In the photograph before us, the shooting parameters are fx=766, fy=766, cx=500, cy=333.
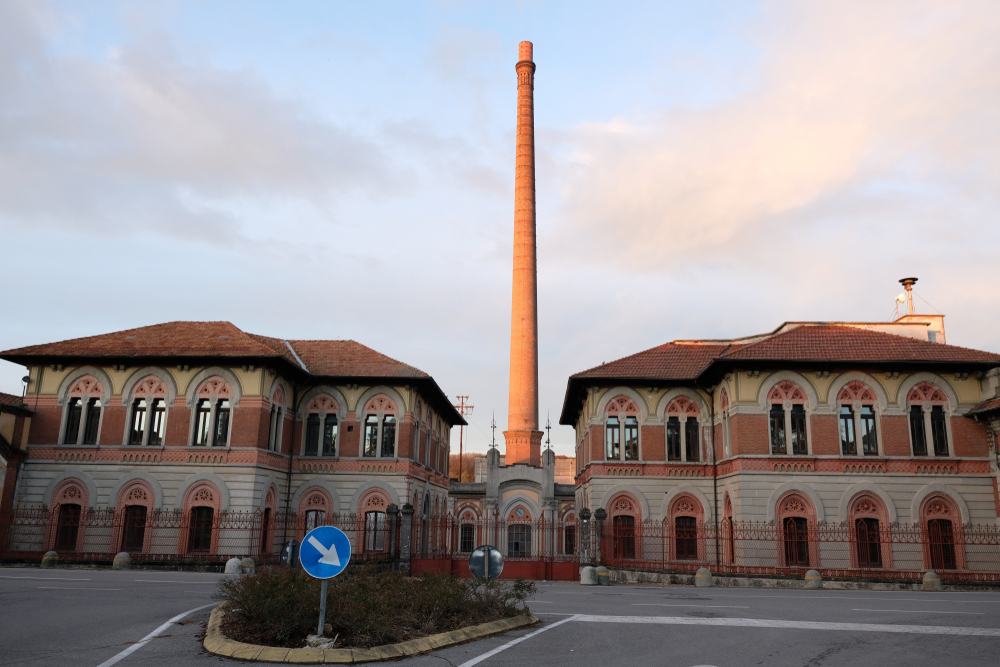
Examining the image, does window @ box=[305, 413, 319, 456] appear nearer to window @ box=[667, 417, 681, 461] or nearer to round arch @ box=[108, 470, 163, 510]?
round arch @ box=[108, 470, 163, 510]

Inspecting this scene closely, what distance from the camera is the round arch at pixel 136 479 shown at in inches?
1086

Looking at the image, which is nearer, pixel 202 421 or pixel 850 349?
pixel 850 349

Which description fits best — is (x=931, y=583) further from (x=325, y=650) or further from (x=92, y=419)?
(x=92, y=419)

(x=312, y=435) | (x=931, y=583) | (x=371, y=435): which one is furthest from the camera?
(x=312, y=435)

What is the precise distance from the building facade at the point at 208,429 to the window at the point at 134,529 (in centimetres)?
14

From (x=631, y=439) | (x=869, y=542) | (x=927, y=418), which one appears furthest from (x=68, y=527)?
(x=927, y=418)

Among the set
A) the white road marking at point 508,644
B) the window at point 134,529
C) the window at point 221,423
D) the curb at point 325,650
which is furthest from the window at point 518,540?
the curb at point 325,650

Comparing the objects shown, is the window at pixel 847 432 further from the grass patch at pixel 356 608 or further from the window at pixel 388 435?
the grass patch at pixel 356 608

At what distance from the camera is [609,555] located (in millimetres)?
28781

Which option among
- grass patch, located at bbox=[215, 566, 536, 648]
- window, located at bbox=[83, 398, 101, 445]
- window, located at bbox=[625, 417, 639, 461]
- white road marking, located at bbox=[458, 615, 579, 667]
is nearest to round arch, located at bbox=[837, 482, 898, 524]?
window, located at bbox=[625, 417, 639, 461]

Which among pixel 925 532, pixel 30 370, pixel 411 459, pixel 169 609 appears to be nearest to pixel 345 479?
pixel 411 459

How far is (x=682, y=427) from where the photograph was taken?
30234mm

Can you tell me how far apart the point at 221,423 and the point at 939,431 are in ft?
83.8

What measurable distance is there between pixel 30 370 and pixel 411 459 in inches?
588
